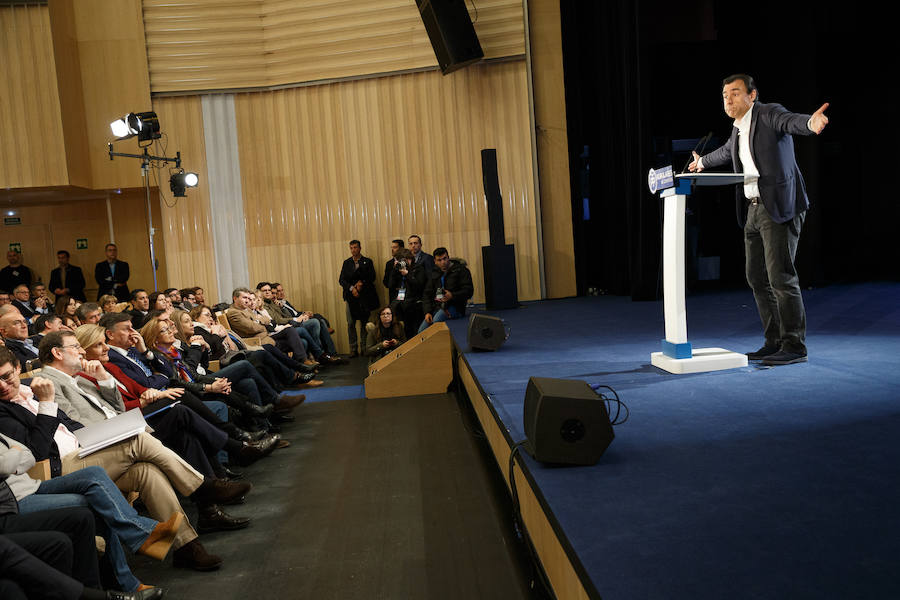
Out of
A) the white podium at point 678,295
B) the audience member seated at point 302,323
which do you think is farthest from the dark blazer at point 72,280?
the white podium at point 678,295

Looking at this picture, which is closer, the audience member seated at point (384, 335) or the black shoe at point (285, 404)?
the black shoe at point (285, 404)

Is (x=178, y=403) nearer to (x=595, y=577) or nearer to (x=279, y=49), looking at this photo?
(x=595, y=577)

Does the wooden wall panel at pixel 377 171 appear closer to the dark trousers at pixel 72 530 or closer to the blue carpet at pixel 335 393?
the blue carpet at pixel 335 393

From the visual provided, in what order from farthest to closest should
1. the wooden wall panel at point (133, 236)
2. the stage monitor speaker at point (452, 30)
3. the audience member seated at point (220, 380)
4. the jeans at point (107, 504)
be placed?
the wooden wall panel at point (133, 236) < the stage monitor speaker at point (452, 30) < the audience member seated at point (220, 380) < the jeans at point (107, 504)

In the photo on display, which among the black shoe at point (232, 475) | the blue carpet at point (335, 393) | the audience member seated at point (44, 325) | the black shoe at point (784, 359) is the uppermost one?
the audience member seated at point (44, 325)

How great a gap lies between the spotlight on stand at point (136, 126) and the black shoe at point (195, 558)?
5371 millimetres

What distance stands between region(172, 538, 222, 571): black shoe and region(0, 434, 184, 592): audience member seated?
0.57 feet

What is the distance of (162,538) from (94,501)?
35 centimetres

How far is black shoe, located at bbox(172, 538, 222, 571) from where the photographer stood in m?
2.53

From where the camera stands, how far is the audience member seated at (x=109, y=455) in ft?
7.82

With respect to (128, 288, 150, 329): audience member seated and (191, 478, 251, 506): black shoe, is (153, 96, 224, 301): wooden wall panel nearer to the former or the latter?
(128, 288, 150, 329): audience member seated

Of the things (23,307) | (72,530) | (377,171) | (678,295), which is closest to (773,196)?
(678,295)

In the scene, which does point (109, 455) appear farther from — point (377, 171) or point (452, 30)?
point (377, 171)

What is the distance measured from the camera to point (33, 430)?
2.40m
